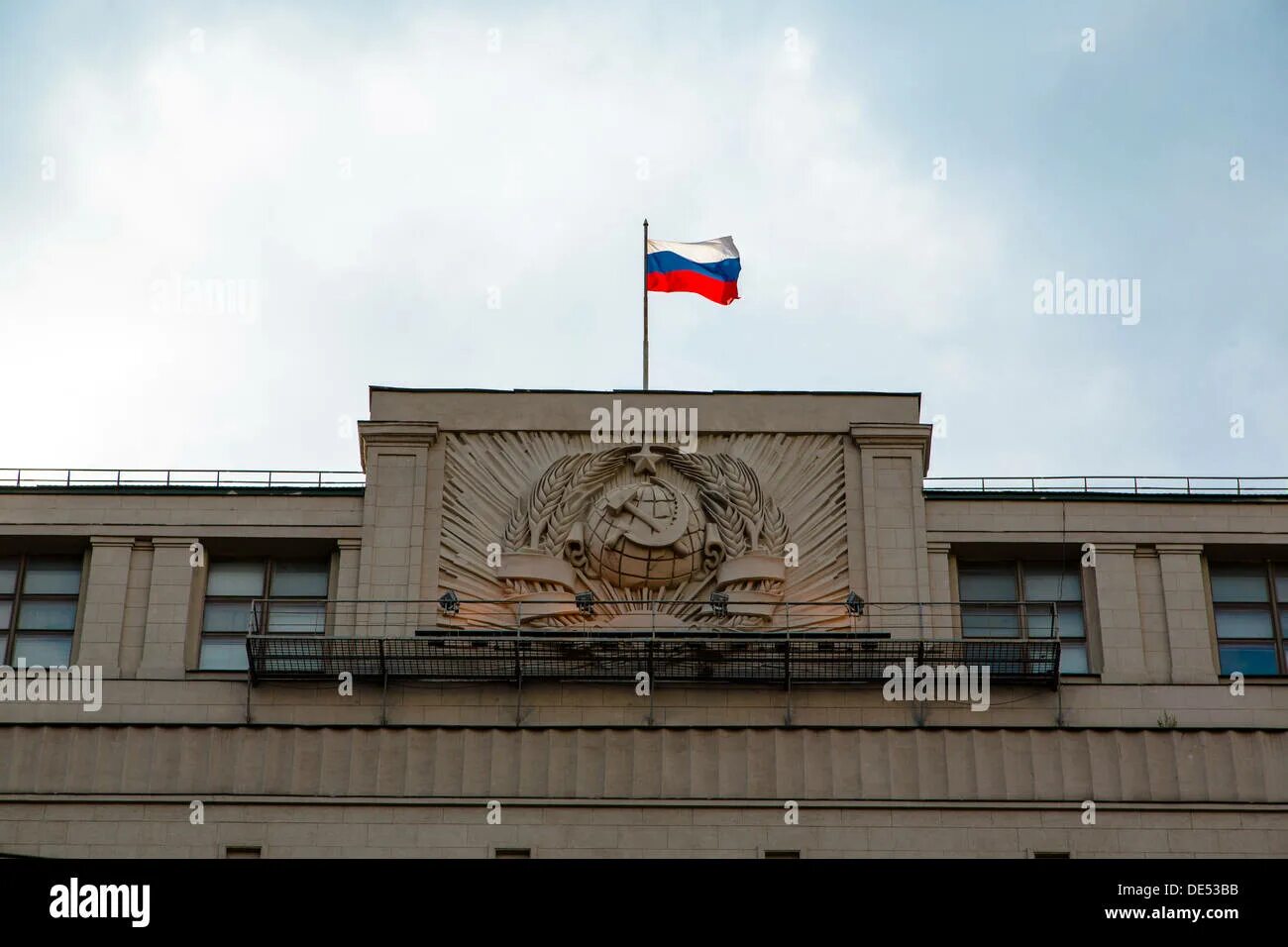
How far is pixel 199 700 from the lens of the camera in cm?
3797

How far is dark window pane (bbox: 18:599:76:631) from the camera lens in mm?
39406

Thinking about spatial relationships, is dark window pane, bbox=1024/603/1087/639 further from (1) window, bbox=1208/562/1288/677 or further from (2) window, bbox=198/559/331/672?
(2) window, bbox=198/559/331/672

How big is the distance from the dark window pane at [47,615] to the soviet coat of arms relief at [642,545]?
7.79 meters

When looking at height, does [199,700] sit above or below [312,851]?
above

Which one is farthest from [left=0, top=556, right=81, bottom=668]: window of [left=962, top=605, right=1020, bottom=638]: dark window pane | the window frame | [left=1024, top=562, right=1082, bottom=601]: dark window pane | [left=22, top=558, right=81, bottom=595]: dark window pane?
[left=1024, top=562, right=1082, bottom=601]: dark window pane

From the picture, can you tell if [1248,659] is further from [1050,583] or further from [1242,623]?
[1050,583]

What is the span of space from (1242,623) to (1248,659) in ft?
2.42

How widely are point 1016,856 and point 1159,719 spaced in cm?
406

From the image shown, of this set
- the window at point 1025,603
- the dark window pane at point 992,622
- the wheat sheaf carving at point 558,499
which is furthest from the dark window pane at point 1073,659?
the wheat sheaf carving at point 558,499

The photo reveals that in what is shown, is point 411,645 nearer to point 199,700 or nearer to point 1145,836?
point 199,700
